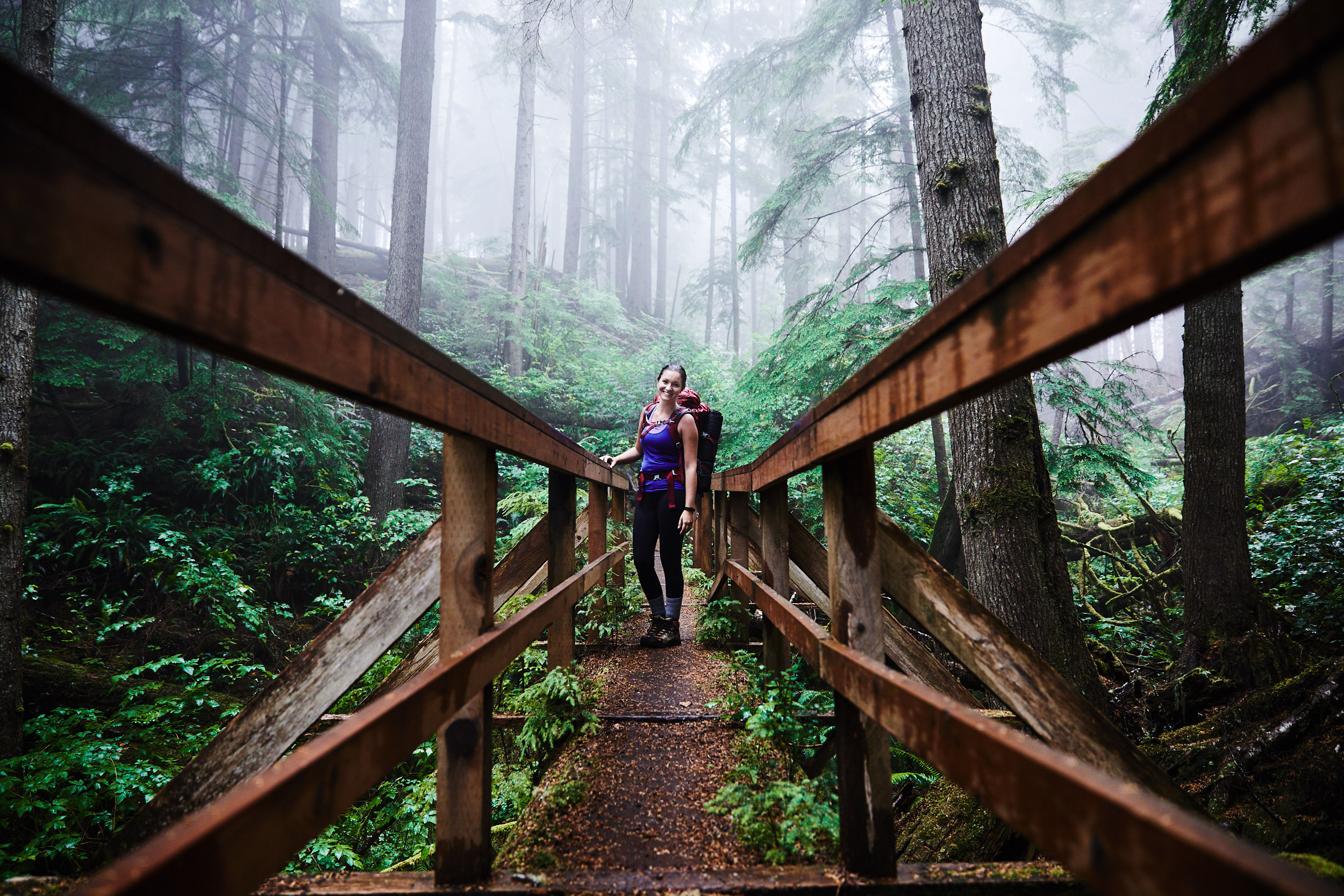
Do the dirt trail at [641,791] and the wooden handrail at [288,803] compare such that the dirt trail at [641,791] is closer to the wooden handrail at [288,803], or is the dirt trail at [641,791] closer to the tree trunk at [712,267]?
the wooden handrail at [288,803]

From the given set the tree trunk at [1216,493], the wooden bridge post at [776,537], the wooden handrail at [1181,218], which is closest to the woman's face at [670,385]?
the wooden bridge post at [776,537]

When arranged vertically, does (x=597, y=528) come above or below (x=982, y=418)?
below

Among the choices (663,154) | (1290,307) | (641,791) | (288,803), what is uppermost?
(663,154)

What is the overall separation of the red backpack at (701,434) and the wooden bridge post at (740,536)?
263 millimetres

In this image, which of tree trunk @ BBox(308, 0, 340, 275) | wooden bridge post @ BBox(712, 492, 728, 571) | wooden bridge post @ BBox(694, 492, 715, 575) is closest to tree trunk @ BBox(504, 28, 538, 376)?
tree trunk @ BBox(308, 0, 340, 275)

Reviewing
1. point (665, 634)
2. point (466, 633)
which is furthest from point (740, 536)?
point (466, 633)

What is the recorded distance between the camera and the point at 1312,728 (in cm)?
283

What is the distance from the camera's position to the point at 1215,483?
488 cm

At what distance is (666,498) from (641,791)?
2288 mm

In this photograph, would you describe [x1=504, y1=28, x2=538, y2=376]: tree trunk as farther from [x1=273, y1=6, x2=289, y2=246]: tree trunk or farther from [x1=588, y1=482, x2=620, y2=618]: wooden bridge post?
[x1=588, y1=482, x2=620, y2=618]: wooden bridge post

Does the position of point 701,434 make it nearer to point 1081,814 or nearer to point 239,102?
→ point 1081,814

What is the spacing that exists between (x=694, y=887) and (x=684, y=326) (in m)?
32.2

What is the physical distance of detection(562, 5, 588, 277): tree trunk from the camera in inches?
942

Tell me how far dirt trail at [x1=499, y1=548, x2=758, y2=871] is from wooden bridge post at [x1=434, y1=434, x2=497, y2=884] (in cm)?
23
